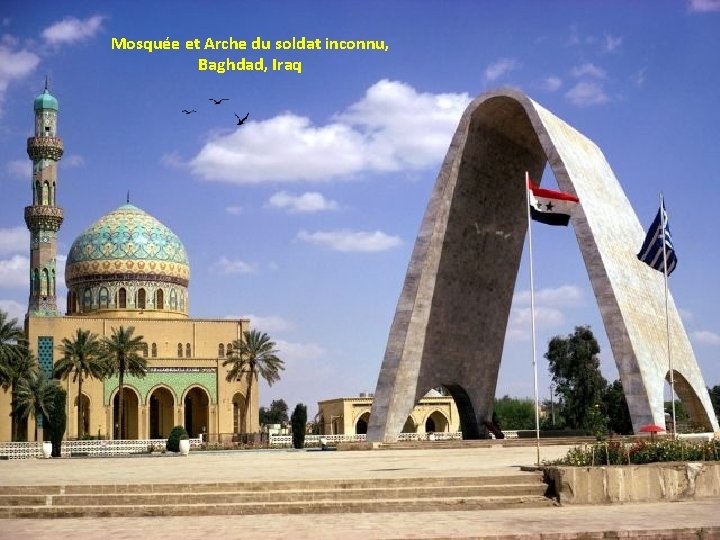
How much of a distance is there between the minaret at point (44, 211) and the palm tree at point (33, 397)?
8253 mm

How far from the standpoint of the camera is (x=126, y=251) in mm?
61531

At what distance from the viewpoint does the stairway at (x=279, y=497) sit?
46.7 ft

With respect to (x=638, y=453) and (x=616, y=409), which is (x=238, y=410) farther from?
(x=638, y=453)

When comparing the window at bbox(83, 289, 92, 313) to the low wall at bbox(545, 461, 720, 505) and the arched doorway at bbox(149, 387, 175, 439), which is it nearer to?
the arched doorway at bbox(149, 387, 175, 439)

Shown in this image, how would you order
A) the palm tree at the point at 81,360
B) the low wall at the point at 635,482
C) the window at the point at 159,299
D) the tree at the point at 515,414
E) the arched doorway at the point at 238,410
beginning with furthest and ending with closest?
the tree at the point at 515,414
the window at the point at 159,299
the arched doorway at the point at 238,410
the palm tree at the point at 81,360
the low wall at the point at 635,482

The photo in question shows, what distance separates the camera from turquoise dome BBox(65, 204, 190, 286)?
61.5 meters

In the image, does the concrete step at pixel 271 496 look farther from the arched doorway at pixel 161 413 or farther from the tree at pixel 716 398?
the tree at pixel 716 398

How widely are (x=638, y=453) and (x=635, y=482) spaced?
108cm

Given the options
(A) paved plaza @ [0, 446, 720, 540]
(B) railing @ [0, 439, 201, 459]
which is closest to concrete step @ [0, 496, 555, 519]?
(A) paved plaza @ [0, 446, 720, 540]

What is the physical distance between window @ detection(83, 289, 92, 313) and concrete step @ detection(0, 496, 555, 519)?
48590 mm

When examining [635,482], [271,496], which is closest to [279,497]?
[271,496]

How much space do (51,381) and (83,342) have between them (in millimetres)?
3619

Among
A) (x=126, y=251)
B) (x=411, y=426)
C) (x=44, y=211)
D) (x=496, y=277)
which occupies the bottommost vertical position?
(x=411, y=426)

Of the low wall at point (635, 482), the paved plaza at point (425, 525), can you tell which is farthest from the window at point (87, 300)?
the low wall at point (635, 482)
